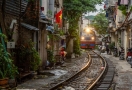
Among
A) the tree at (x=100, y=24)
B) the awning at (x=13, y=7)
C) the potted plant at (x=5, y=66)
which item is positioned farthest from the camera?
the tree at (x=100, y=24)

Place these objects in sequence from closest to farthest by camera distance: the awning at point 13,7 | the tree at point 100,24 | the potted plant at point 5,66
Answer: the potted plant at point 5,66 → the awning at point 13,7 → the tree at point 100,24

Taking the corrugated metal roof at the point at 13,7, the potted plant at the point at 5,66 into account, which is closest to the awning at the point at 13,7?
the corrugated metal roof at the point at 13,7

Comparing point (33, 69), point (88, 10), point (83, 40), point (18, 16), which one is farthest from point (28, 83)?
point (83, 40)

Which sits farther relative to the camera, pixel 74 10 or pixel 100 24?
pixel 100 24

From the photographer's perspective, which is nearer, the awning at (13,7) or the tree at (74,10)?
the awning at (13,7)

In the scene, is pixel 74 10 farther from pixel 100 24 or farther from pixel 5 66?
pixel 100 24

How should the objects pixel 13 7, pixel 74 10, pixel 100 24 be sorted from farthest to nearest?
pixel 100 24 < pixel 74 10 < pixel 13 7

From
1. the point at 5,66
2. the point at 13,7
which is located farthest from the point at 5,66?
the point at 13,7

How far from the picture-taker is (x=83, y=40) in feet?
190

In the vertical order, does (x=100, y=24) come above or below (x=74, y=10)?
below

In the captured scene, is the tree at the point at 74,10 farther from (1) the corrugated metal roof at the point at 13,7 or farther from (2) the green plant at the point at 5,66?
(2) the green plant at the point at 5,66

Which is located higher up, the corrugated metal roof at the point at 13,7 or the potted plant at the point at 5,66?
the corrugated metal roof at the point at 13,7

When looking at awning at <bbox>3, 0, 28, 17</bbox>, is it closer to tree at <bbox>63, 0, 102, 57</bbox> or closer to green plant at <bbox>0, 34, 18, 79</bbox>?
green plant at <bbox>0, 34, 18, 79</bbox>

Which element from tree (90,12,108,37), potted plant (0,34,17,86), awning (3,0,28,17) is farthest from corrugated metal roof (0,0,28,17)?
tree (90,12,108,37)
